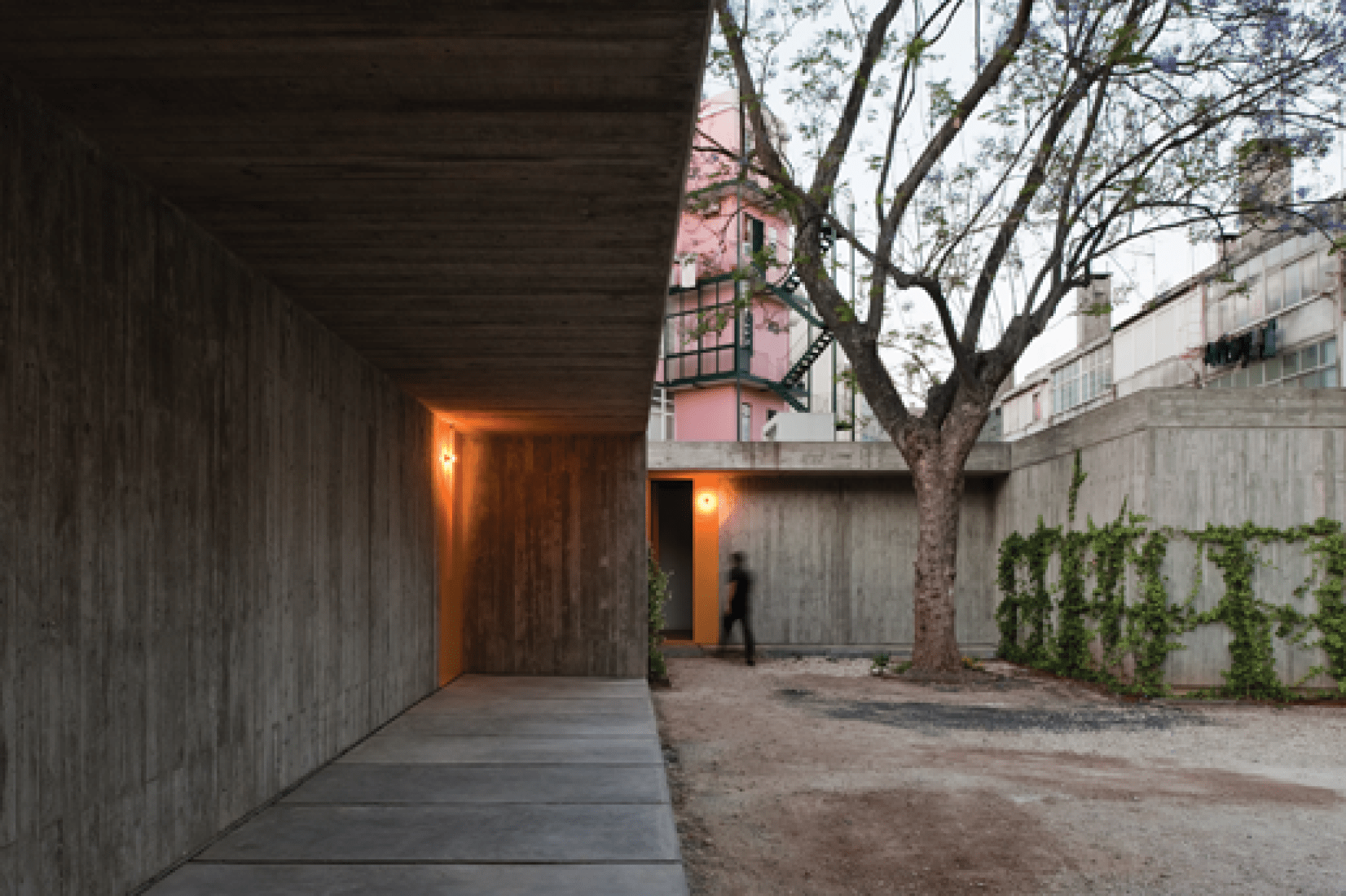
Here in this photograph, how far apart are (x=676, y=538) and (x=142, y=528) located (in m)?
14.4

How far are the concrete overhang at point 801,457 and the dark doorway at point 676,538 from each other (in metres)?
3.51

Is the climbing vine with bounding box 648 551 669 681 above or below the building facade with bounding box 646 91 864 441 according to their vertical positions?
below

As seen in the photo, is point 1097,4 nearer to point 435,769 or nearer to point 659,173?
point 659,173

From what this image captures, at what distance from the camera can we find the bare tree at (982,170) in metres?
11.3

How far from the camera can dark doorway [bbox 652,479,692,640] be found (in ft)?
58.2

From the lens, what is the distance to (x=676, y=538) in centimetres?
1781

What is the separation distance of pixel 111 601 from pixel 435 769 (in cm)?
262

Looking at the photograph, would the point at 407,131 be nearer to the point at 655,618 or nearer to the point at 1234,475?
the point at 655,618

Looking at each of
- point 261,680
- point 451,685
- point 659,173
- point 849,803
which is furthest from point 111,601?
point 451,685

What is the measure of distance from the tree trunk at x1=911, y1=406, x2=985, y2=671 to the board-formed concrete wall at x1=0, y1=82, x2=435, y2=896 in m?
7.90

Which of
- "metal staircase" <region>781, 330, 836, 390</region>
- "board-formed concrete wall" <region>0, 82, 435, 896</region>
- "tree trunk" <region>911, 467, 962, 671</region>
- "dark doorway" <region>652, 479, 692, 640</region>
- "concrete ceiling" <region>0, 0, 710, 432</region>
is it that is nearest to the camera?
"concrete ceiling" <region>0, 0, 710, 432</region>

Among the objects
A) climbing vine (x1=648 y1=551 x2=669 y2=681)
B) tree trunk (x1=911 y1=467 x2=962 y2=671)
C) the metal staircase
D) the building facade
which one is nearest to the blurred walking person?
tree trunk (x1=911 y1=467 x2=962 y2=671)

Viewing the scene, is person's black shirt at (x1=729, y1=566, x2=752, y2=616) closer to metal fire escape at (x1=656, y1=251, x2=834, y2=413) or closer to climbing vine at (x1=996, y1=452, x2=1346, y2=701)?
climbing vine at (x1=996, y1=452, x2=1346, y2=701)

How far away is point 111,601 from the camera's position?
337 cm
